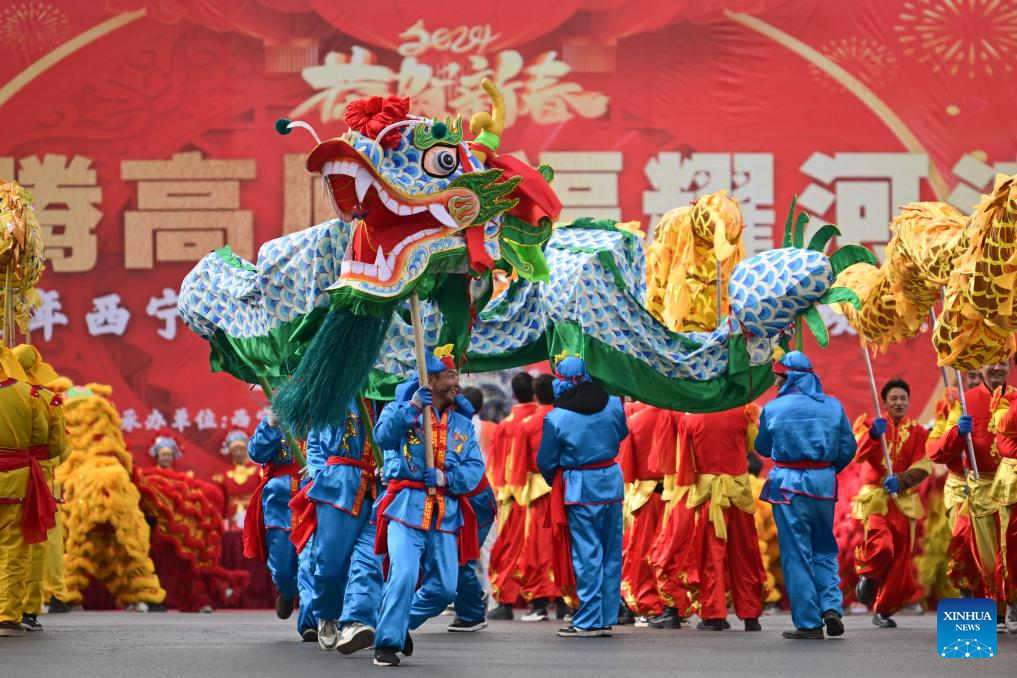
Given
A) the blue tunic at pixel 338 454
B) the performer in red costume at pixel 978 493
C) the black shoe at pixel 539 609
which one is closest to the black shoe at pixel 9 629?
the blue tunic at pixel 338 454

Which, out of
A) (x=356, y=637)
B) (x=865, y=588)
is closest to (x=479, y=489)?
(x=356, y=637)

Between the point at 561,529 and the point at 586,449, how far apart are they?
0.51 meters

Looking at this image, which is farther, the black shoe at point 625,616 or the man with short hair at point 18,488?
the black shoe at point 625,616

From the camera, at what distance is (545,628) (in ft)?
36.2

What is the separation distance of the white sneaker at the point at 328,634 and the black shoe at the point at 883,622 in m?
3.95

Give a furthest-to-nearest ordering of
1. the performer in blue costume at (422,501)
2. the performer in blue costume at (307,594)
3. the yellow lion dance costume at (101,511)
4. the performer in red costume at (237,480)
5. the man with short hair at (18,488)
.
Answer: the performer in red costume at (237,480) → the yellow lion dance costume at (101,511) → the man with short hair at (18,488) → the performer in blue costume at (307,594) → the performer in blue costume at (422,501)

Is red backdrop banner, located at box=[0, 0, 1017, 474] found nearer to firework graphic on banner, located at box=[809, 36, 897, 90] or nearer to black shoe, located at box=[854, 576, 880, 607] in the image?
firework graphic on banner, located at box=[809, 36, 897, 90]

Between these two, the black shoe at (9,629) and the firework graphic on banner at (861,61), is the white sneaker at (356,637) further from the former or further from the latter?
the firework graphic on banner at (861,61)

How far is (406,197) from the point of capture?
24.5 feet

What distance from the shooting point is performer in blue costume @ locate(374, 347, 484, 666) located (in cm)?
768

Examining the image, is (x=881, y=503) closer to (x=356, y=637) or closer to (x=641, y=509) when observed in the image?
(x=641, y=509)

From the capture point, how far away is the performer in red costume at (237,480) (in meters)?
14.9

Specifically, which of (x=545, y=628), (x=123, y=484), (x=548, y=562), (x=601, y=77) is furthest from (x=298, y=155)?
(x=545, y=628)

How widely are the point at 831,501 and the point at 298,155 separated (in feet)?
24.1
